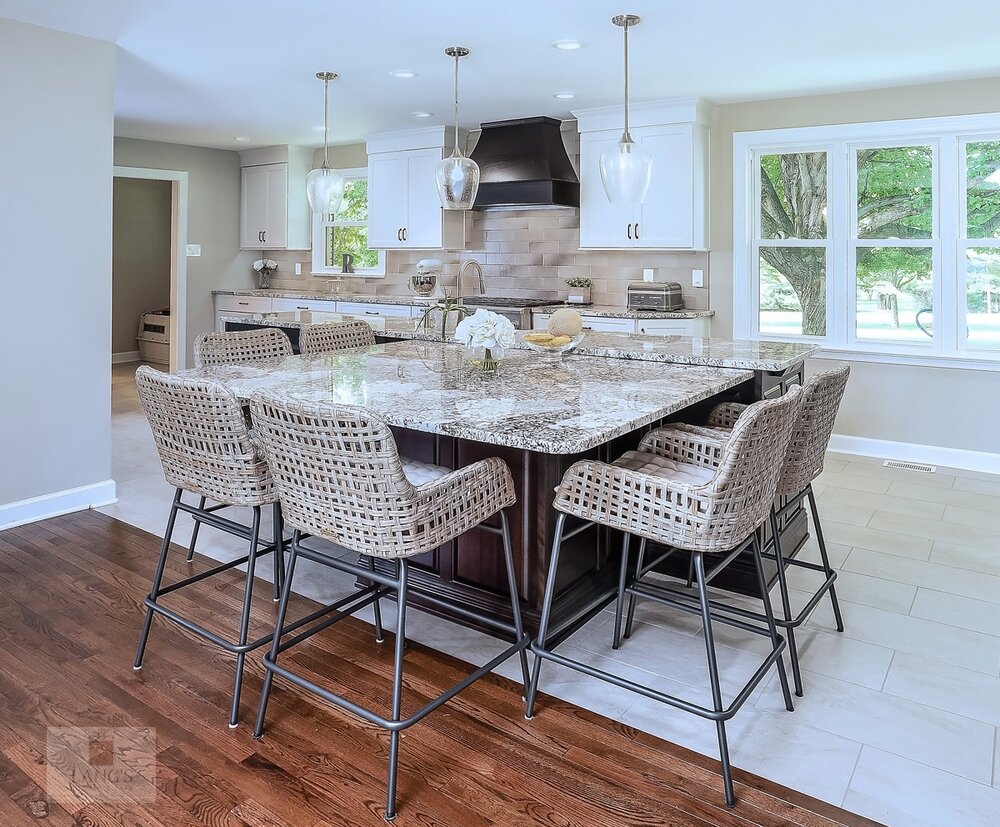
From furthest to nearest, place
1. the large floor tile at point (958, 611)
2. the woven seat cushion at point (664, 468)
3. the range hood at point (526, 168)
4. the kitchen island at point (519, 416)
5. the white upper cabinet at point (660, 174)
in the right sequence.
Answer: the range hood at point (526, 168)
the white upper cabinet at point (660, 174)
the large floor tile at point (958, 611)
the woven seat cushion at point (664, 468)
the kitchen island at point (519, 416)

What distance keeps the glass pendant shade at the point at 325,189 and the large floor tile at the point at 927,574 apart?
121 inches

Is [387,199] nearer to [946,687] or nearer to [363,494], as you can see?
[363,494]

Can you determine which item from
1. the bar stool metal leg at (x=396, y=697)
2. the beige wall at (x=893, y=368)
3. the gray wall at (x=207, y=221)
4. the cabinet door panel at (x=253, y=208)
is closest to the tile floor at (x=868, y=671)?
the bar stool metal leg at (x=396, y=697)

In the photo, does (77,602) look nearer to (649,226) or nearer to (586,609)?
(586,609)

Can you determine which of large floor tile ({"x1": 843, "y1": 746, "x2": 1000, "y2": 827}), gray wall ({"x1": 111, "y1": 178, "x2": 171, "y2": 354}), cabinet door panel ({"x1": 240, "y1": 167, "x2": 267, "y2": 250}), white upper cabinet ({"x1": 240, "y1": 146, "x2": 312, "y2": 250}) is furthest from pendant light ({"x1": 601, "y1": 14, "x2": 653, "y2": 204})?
gray wall ({"x1": 111, "y1": 178, "x2": 171, "y2": 354})

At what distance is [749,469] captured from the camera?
6.31 ft

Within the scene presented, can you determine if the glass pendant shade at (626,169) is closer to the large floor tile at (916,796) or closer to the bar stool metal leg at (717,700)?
the bar stool metal leg at (717,700)

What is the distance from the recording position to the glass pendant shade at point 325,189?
4.21 m

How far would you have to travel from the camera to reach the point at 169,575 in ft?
10.4

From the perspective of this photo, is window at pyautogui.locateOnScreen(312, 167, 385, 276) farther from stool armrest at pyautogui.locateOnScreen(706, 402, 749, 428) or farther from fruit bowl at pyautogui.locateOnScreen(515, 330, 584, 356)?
stool armrest at pyautogui.locateOnScreen(706, 402, 749, 428)

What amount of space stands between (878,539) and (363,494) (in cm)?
276

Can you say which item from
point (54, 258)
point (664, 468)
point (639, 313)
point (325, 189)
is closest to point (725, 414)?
point (664, 468)

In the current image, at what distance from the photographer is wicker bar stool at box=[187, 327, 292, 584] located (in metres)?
3.36

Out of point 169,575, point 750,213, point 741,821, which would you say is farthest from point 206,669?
point 750,213
